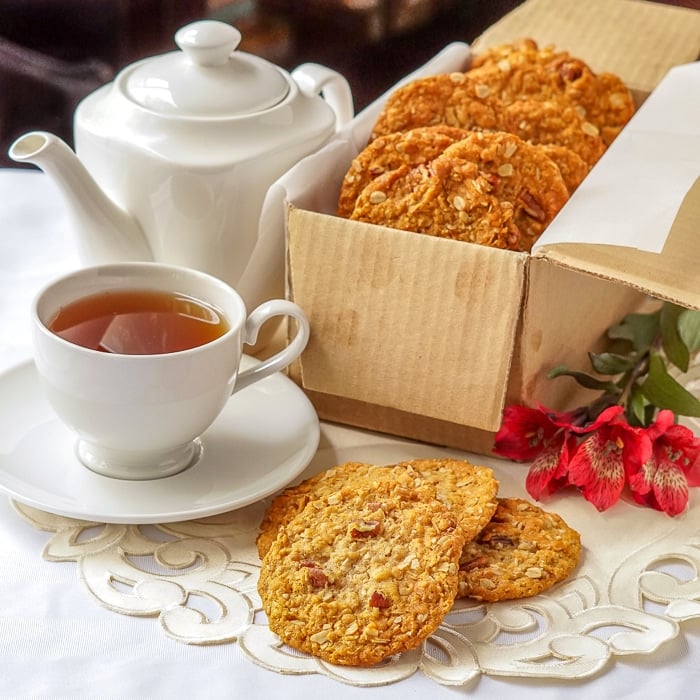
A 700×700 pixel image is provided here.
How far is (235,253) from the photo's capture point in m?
1.12

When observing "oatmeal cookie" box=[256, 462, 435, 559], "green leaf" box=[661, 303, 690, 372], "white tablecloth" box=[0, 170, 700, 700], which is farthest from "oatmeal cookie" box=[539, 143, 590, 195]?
"white tablecloth" box=[0, 170, 700, 700]

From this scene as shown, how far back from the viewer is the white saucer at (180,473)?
2.90 feet

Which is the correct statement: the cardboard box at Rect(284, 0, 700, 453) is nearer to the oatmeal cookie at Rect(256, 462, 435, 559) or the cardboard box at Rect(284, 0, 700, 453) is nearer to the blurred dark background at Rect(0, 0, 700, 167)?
the oatmeal cookie at Rect(256, 462, 435, 559)

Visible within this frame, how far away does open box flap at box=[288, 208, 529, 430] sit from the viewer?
37.3 inches

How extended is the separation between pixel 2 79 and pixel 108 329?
1592mm

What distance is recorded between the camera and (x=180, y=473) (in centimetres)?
95

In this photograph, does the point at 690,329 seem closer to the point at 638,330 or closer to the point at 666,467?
the point at 638,330

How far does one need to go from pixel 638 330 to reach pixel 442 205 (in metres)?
0.33

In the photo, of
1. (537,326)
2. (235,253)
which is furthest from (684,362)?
(235,253)

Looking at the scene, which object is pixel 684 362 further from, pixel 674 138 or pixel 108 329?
pixel 108 329

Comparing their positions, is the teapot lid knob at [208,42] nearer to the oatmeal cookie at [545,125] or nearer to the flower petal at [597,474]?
the oatmeal cookie at [545,125]

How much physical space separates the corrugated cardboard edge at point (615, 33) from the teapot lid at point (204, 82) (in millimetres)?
440

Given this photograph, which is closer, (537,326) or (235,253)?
(537,326)

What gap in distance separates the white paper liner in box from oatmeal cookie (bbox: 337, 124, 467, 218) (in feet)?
0.50
